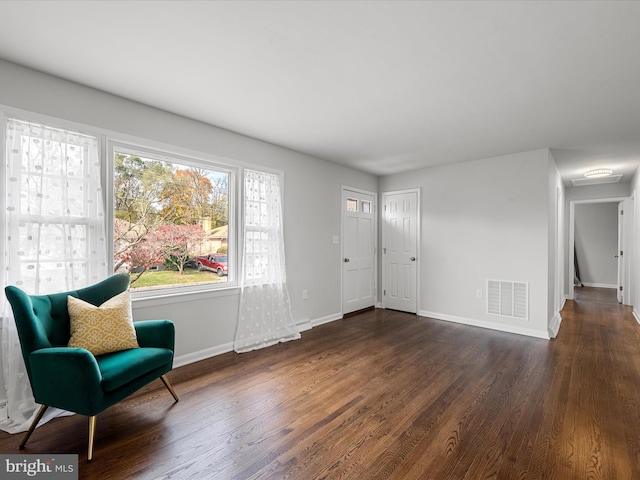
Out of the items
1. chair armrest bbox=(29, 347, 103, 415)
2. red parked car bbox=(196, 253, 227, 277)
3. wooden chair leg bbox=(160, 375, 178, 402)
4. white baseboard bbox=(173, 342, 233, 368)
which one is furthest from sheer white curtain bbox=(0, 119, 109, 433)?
white baseboard bbox=(173, 342, 233, 368)

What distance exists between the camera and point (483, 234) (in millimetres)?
4531

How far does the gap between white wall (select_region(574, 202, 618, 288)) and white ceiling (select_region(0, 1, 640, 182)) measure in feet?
20.4

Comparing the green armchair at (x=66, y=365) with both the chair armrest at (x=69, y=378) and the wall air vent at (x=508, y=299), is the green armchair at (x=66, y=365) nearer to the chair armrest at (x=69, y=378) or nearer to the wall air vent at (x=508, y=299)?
the chair armrest at (x=69, y=378)

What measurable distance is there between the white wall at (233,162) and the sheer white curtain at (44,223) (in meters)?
0.26

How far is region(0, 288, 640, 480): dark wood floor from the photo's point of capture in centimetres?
171

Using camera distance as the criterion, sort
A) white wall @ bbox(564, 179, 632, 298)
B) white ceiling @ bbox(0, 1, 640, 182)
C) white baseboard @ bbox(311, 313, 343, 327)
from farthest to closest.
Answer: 1. white wall @ bbox(564, 179, 632, 298)
2. white baseboard @ bbox(311, 313, 343, 327)
3. white ceiling @ bbox(0, 1, 640, 182)

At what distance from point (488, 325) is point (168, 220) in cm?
436

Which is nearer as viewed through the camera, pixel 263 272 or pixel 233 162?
pixel 233 162

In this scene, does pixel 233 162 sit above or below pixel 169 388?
above

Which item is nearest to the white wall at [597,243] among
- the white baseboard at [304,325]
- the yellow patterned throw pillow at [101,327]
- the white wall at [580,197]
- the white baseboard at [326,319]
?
the white wall at [580,197]

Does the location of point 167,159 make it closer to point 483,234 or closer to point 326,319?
point 326,319

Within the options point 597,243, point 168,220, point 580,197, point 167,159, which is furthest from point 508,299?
point 597,243

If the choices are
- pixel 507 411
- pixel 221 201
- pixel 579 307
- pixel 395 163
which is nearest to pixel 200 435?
pixel 507 411

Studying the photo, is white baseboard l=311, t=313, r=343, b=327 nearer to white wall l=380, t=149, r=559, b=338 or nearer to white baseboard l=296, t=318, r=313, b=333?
white baseboard l=296, t=318, r=313, b=333
